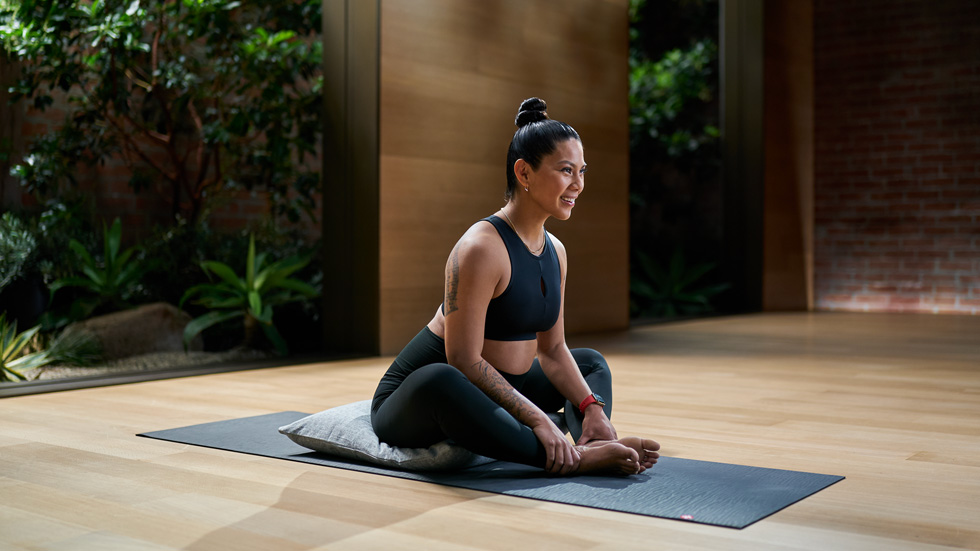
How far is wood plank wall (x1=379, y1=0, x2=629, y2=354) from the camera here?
470 centimetres

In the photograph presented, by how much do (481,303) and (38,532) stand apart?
98 cm

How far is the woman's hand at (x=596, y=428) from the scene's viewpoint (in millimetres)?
2316

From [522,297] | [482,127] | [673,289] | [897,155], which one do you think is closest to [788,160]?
[897,155]

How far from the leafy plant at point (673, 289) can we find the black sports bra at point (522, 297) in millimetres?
Result: 5605

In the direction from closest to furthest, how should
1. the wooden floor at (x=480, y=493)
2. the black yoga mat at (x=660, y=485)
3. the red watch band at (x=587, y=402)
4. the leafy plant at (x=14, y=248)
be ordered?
the wooden floor at (x=480, y=493) < the black yoga mat at (x=660, y=485) < the red watch band at (x=587, y=402) < the leafy plant at (x=14, y=248)

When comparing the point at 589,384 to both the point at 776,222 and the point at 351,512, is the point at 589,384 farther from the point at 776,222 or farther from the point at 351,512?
the point at 776,222

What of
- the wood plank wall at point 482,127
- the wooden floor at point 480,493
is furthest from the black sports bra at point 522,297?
the wood plank wall at point 482,127

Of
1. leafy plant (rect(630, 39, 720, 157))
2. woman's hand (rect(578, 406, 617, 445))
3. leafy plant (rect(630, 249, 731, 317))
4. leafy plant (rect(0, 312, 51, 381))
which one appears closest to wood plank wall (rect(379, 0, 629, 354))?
leafy plant (rect(0, 312, 51, 381))

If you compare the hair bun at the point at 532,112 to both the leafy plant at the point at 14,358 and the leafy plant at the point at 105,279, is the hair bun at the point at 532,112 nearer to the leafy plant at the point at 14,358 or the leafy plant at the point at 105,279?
the leafy plant at the point at 14,358

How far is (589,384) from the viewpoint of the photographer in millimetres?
2516

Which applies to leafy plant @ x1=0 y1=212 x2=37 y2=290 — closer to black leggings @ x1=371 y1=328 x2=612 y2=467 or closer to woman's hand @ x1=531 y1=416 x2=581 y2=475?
black leggings @ x1=371 y1=328 x2=612 y2=467

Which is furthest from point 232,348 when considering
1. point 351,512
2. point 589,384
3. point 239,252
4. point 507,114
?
point 351,512

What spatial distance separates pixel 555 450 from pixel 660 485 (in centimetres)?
24

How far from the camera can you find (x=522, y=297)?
226cm
